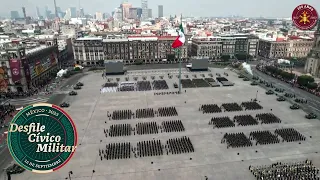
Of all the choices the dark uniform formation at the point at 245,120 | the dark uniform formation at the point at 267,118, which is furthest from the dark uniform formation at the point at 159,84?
the dark uniform formation at the point at 267,118

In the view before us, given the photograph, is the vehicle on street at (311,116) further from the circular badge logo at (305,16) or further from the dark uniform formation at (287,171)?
the dark uniform formation at (287,171)

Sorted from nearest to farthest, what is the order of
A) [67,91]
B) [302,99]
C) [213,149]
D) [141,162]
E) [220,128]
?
1. [141,162]
2. [213,149]
3. [220,128]
4. [302,99]
5. [67,91]

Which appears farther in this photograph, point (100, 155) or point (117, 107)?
point (117, 107)

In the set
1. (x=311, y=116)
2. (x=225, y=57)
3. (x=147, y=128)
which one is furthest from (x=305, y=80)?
(x=147, y=128)

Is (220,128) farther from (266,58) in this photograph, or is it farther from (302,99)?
(266,58)

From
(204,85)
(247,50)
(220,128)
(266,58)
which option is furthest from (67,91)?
(266,58)

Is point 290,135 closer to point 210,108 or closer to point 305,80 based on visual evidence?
point 210,108
